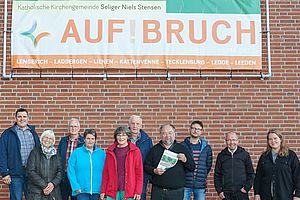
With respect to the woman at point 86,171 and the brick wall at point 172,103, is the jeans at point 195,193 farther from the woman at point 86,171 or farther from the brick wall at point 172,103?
the woman at point 86,171

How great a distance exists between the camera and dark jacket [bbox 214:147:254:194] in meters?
6.28

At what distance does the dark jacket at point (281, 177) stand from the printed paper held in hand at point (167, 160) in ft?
4.10

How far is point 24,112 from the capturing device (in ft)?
21.2

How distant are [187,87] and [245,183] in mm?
2009

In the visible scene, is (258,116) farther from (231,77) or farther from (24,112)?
(24,112)

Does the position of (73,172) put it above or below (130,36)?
below

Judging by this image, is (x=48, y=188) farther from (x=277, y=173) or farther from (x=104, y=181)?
(x=277, y=173)

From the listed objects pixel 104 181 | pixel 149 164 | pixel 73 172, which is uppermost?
pixel 149 164

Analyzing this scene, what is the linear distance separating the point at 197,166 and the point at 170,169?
0.67 m

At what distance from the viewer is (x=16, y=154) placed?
632cm

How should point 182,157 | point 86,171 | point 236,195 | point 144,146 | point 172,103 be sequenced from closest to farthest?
point 182,157 → point 86,171 → point 236,195 → point 144,146 → point 172,103

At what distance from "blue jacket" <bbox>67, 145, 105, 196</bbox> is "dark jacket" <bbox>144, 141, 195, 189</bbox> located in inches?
26.9

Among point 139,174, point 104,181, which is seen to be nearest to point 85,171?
point 104,181

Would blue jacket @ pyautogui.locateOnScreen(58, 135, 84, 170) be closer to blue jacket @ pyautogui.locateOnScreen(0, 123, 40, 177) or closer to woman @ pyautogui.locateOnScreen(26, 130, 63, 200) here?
woman @ pyautogui.locateOnScreen(26, 130, 63, 200)
